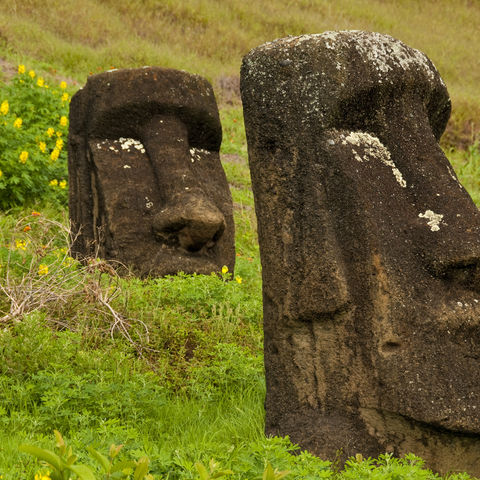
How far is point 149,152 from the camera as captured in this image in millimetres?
5875

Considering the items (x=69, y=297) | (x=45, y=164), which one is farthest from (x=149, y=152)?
(x=45, y=164)

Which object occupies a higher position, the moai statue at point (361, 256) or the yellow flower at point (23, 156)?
the moai statue at point (361, 256)

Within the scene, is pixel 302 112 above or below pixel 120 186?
above

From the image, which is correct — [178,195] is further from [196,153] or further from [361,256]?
[361,256]

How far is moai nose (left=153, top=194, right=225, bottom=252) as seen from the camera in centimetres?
548

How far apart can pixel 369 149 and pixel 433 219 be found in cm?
40

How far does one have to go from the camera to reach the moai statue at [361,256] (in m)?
2.81

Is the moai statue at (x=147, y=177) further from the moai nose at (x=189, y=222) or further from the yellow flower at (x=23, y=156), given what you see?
the yellow flower at (x=23, y=156)

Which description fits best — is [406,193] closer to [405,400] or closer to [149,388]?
[405,400]

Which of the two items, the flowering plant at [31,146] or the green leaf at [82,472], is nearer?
the green leaf at [82,472]

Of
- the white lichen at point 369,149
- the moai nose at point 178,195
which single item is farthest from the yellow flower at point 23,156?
the white lichen at point 369,149

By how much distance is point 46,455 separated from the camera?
1.60m

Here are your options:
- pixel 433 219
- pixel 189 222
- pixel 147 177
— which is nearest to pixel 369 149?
pixel 433 219

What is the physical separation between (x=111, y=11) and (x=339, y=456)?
1663cm
